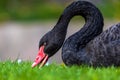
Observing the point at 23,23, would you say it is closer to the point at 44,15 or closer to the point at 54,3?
the point at 44,15

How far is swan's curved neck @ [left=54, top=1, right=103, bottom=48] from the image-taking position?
1047cm

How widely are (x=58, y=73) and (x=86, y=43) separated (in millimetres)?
1715

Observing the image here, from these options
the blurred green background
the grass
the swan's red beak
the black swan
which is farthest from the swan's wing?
the blurred green background

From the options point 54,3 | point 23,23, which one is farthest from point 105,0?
point 23,23

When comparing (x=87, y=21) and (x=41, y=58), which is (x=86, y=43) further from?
(x=41, y=58)

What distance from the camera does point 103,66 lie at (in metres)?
9.71

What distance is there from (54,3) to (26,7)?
1237 mm

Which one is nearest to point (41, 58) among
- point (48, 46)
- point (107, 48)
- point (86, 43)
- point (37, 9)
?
point (48, 46)

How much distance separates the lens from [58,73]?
8680 mm

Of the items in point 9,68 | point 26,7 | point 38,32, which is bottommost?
point 26,7

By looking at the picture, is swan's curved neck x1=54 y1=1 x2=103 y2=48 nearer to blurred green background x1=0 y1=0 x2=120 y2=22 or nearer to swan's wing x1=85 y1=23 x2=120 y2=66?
swan's wing x1=85 y1=23 x2=120 y2=66

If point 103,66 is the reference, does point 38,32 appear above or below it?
below

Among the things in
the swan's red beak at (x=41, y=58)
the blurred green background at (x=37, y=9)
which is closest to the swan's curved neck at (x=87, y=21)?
the swan's red beak at (x=41, y=58)

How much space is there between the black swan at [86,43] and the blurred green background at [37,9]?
54.8 ft
